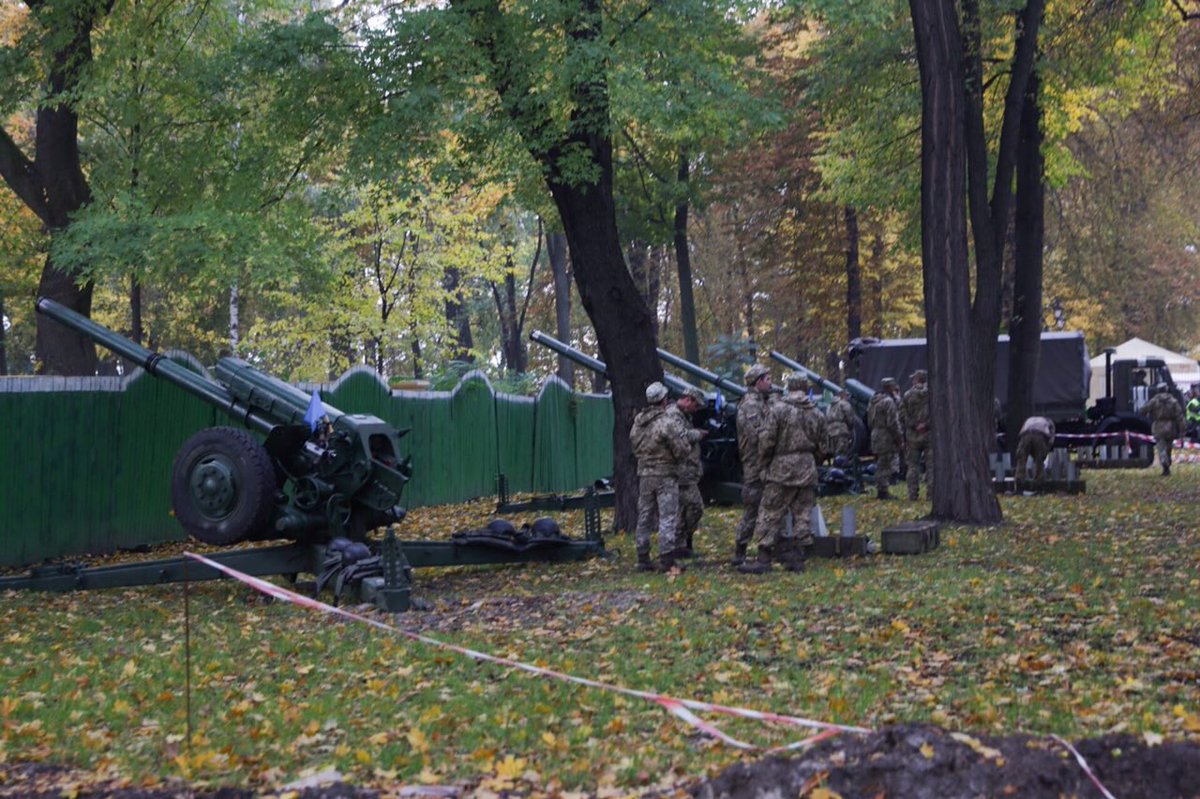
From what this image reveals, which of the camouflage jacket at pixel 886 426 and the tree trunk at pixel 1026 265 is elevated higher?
the tree trunk at pixel 1026 265

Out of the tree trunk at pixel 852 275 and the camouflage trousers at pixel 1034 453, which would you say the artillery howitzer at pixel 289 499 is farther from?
the tree trunk at pixel 852 275

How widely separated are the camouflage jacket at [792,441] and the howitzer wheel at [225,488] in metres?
4.66

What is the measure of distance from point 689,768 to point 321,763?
1.81 meters

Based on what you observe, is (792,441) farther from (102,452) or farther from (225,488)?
(102,452)

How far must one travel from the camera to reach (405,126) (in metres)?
17.0

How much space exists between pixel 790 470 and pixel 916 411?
1000 centimetres

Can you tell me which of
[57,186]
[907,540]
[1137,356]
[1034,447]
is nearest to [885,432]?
[1034,447]

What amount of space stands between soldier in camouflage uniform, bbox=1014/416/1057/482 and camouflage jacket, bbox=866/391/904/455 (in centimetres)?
261

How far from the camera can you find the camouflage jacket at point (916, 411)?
2369cm

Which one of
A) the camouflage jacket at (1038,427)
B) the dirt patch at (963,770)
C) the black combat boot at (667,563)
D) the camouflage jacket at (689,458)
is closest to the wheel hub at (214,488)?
the black combat boot at (667,563)

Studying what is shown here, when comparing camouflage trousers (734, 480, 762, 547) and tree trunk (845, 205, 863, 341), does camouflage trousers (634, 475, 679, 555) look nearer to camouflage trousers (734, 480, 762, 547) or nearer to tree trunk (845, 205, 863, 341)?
camouflage trousers (734, 480, 762, 547)

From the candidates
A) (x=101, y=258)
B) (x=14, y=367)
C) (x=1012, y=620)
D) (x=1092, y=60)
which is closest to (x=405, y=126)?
(x=101, y=258)

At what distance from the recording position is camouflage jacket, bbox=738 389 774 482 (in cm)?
1463

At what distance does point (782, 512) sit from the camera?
14.6 metres
